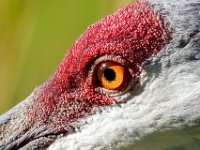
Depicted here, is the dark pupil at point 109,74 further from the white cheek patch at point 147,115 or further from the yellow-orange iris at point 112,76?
the white cheek patch at point 147,115

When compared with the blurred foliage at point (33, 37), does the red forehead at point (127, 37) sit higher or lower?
lower

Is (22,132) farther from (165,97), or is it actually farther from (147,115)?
(165,97)

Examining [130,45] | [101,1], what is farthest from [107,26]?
[101,1]

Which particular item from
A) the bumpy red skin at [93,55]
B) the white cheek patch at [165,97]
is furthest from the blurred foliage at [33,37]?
the white cheek patch at [165,97]

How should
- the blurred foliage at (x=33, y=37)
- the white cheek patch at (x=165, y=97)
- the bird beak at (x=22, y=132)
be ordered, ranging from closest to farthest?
the white cheek patch at (x=165, y=97) < the bird beak at (x=22, y=132) < the blurred foliage at (x=33, y=37)

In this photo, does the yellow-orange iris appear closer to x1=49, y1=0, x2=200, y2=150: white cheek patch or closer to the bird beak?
x1=49, y1=0, x2=200, y2=150: white cheek patch

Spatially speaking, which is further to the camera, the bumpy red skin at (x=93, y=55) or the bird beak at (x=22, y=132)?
the bird beak at (x=22, y=132)

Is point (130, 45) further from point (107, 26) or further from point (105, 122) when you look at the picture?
point (105, 122)
